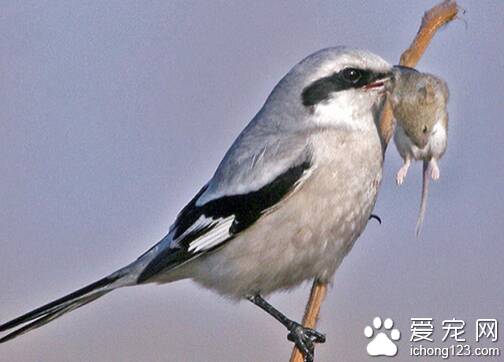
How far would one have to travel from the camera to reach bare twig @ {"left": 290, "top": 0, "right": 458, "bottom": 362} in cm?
195

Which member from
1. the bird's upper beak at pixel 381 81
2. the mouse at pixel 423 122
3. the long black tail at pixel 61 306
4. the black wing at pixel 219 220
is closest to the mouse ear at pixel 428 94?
the mouse at pixel 423 122

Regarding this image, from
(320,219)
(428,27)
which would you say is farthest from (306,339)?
(428,27)

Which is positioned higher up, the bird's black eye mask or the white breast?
the bird's black eye mask

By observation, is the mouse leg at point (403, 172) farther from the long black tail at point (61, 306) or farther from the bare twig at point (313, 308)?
the long black tail at point (61, 306)

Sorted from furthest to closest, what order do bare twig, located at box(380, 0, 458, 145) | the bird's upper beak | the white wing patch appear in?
1. the white wing patch
2. the bird's upper beak
3. bare twig, located at box(380, 0, 458, 145)

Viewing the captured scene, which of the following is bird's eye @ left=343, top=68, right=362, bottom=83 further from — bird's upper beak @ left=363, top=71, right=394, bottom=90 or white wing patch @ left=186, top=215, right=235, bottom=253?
white wing patch @ left=186, top=215, right=235, bottom=253

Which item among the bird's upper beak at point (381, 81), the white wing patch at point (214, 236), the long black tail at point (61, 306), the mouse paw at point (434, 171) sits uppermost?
the bird's upper beak at point (381, 81)

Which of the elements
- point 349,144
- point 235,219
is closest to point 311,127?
point 349,144

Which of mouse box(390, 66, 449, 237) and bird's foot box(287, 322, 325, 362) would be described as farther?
bird's foot box(287, 322, 325, 362)

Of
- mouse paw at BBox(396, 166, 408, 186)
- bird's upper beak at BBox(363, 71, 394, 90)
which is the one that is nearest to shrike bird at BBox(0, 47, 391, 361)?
bird's upper beak at BBox(363, 71, 394, 90)

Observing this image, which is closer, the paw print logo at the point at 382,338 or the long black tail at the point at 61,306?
the long black tail at the point at 61,306

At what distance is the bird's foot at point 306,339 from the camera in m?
2.22

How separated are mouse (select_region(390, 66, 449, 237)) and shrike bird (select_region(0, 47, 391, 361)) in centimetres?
8

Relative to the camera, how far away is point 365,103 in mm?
2135
